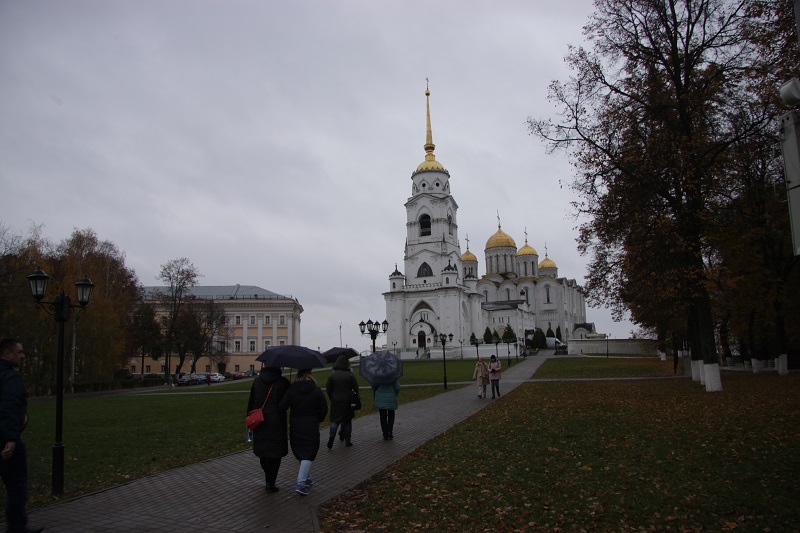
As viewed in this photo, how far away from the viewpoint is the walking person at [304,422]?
7914 millimetres

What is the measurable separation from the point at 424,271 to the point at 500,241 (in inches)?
1236

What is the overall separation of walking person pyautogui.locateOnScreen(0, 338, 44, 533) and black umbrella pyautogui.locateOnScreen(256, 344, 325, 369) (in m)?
3.04

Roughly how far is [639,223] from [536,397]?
6.95 meters

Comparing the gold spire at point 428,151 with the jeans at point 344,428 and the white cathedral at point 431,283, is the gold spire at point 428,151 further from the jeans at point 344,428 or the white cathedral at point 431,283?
the jeans at point 344,428

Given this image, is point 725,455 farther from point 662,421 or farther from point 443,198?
A: point 443,198

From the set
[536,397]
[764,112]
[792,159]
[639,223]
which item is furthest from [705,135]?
[792,159]

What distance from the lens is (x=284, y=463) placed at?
10.4 meters

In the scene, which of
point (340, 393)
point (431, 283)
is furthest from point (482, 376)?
point (431, 283)

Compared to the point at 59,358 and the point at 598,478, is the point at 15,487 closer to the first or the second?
the point at 59,358

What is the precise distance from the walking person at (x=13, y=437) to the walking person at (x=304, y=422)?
10.1 ft

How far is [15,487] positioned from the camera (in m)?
6.04

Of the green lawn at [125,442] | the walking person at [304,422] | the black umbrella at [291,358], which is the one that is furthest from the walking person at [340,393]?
the walking person at [304,422]

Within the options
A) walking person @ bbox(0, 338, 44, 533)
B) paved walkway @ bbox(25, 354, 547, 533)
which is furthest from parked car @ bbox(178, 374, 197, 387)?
walking person @ bbox(0, 338, 44, 533)

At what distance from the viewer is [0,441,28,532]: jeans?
6.00 m
